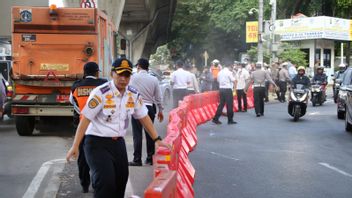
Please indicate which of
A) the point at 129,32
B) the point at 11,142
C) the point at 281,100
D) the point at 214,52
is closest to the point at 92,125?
the point at 11,142

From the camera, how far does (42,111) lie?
497 inches

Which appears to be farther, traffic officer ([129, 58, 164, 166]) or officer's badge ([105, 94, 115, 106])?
traffic officer ([129, 58, 164, 166])

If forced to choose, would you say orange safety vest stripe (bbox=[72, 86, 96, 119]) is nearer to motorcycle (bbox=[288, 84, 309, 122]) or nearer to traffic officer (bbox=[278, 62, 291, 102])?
motorcycle (bbox=[288, 84, 309, 122])

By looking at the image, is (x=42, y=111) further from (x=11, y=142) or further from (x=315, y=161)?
(x=315, y=161)

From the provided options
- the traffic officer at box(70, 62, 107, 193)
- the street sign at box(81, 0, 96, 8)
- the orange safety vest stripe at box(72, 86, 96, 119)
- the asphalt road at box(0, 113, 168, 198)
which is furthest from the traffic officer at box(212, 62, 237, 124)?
the orange safety vest stripe at box(72, 86, 96, 119)

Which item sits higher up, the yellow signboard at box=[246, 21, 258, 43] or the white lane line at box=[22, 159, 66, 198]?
the yellow signboard at box=[246, 21, 258, 43]

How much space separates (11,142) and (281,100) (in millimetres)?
15662

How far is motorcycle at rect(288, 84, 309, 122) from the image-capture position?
1648cm

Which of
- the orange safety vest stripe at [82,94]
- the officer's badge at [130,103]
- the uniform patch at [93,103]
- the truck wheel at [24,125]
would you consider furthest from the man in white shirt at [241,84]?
the uniform patch at [93,103]

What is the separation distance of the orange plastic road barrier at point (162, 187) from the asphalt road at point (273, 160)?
8.62ft

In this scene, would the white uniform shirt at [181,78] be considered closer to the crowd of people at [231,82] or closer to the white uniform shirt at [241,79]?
the crowd of people at [231,82]

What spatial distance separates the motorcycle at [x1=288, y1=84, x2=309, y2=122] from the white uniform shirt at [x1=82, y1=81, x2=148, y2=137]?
11936mm

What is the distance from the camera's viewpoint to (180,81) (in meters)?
16.2

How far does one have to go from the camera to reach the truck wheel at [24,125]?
12.8m
